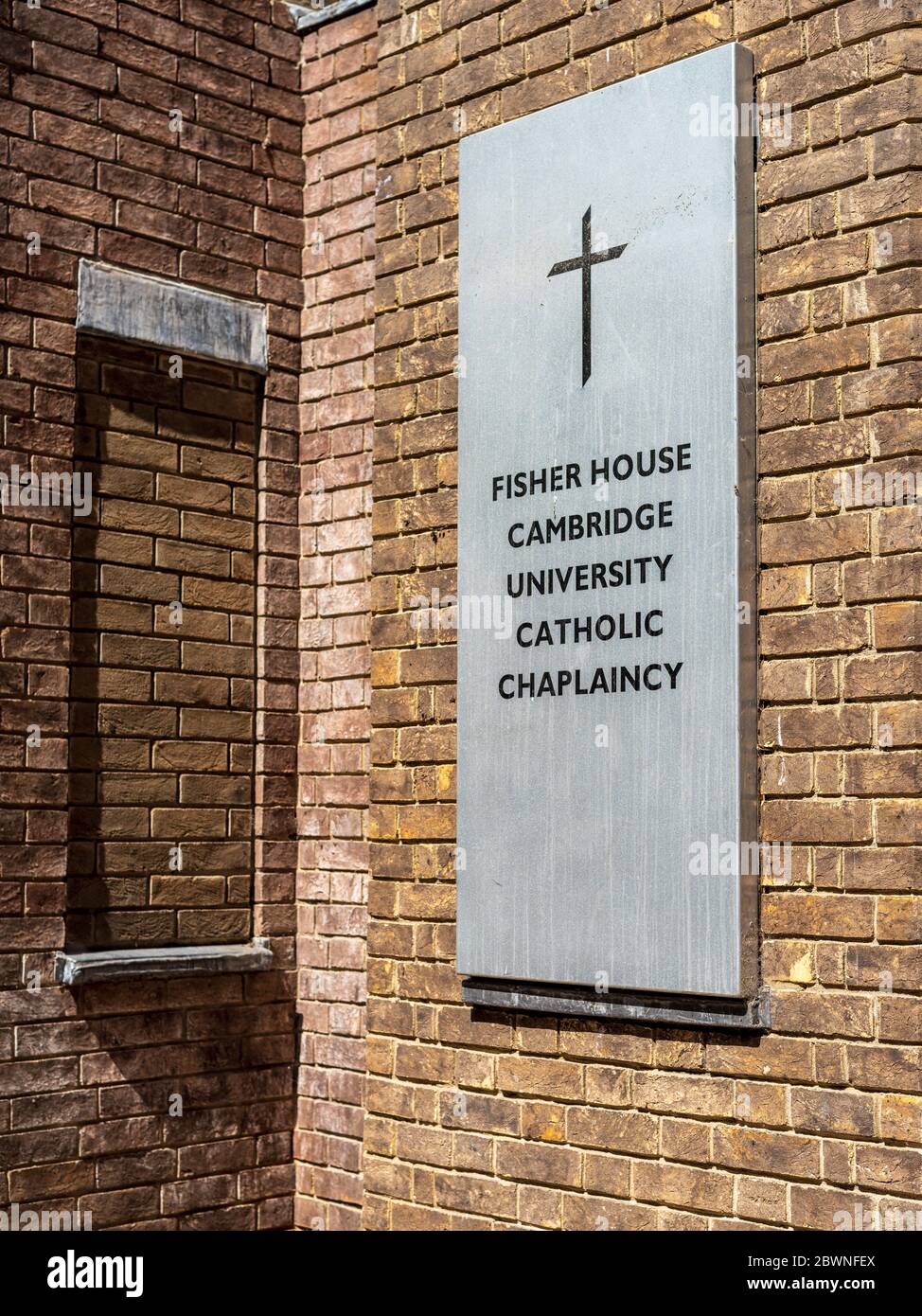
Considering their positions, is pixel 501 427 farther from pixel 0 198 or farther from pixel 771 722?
pixel 0 198

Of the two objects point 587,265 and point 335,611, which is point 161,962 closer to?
point 335,611

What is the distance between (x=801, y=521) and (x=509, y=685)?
91 cm

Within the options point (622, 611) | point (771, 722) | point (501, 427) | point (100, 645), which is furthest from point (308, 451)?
point (771, 722)

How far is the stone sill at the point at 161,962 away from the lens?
4.92 m

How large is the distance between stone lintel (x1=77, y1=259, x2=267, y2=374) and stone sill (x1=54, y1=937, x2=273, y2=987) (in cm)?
194

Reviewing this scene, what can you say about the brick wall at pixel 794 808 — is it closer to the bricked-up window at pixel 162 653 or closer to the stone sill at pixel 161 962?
the stone sill at pixel 161 962

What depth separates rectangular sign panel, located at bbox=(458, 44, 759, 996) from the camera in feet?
12.5
